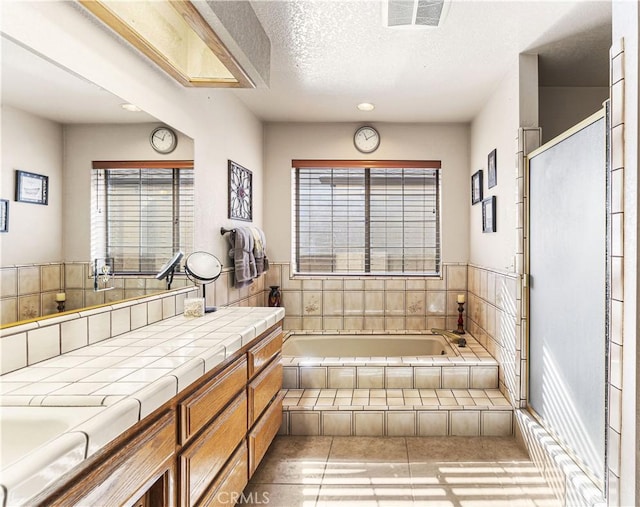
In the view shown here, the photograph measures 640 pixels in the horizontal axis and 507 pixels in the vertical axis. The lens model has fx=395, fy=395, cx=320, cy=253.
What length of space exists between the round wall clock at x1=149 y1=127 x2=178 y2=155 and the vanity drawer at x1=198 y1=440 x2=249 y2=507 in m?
1.48

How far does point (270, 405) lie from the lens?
221 cm

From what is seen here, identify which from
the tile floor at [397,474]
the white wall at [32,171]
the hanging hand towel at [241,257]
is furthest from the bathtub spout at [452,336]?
the white wall at [32,171]

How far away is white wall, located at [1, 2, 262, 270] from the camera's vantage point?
50.7 inches

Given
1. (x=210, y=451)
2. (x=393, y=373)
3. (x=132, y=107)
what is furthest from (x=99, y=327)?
(x=393, y=373)

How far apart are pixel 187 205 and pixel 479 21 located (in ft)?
6.11

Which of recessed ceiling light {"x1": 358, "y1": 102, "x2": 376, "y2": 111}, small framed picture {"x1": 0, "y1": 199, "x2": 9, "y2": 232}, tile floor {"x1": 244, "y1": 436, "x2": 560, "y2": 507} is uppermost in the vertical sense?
recessed ceiling light {"x1": 358, "y1": 102, "x2": 376, "y2": 111}

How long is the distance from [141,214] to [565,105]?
9.88 feet

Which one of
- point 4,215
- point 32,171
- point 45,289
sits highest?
point 32,171

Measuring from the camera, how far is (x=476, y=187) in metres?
3.54

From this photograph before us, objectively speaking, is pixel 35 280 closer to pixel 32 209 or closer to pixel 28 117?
pixel 32 209

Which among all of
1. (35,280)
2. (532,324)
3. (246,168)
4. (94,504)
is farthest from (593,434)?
(246,168)

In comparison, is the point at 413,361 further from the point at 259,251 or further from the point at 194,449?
the point at 194,449

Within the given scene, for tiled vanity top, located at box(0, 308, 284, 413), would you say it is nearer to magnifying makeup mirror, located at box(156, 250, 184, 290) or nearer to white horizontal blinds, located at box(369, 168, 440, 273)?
magnifying makeup mirror, located at box(156, 250, 184, 290)

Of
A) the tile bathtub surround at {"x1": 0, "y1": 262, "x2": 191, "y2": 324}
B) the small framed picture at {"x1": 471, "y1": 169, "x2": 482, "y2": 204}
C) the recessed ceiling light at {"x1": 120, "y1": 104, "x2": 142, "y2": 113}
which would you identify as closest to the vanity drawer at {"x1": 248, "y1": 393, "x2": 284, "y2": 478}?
the tile bathtub surround at {"x1": 0, "y1": 262, "x2": 191, "y2": 324}
